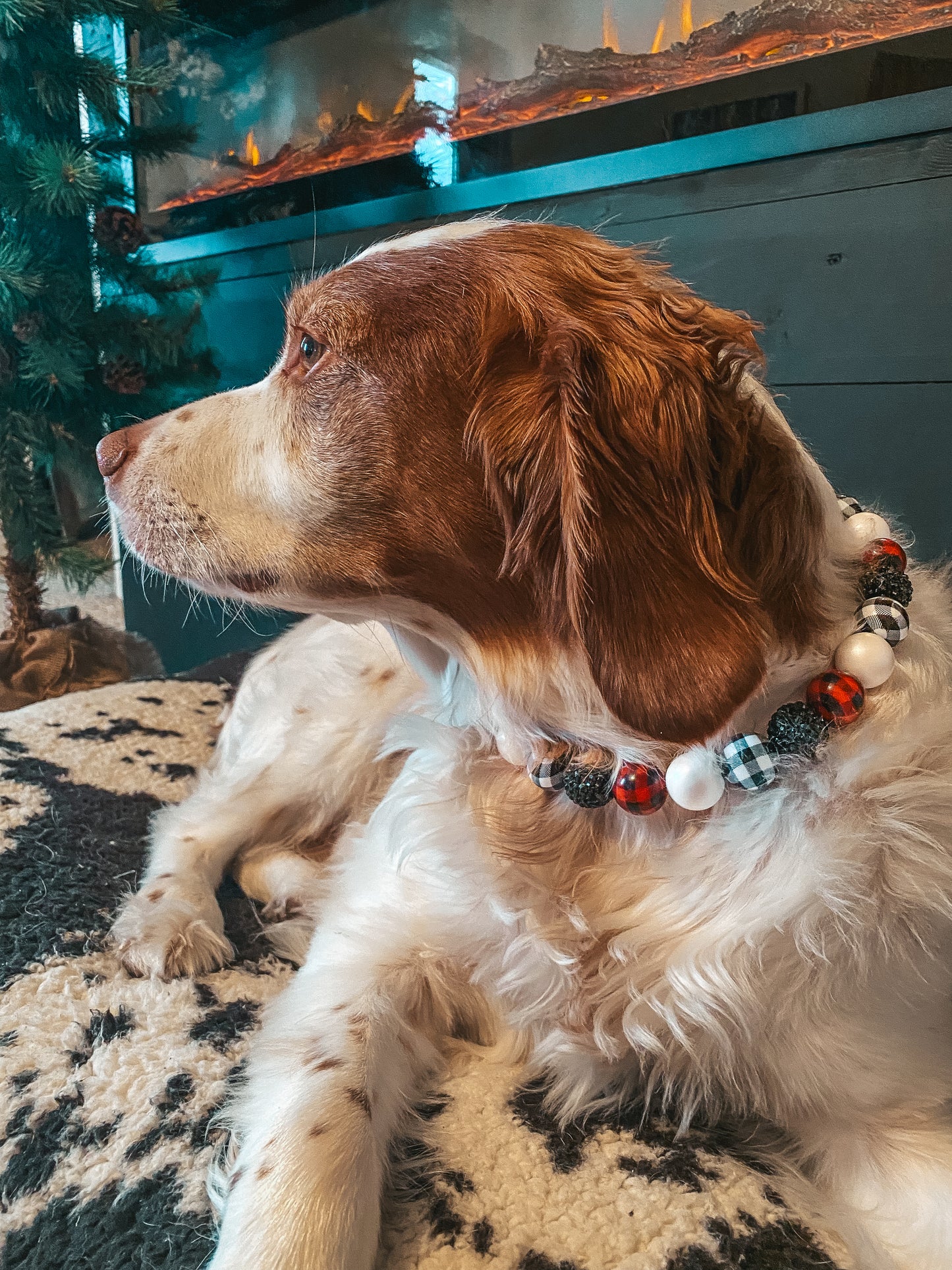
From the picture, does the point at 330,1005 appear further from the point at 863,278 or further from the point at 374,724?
the point at 863,278

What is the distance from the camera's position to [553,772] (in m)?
0.87

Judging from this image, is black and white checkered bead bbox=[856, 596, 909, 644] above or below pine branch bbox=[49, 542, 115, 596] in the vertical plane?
above

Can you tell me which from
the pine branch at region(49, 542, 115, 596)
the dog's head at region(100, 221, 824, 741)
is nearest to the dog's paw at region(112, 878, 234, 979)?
the dog's head at region(100, 221, 824, 741)

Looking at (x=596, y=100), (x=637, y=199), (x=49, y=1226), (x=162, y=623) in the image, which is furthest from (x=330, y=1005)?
(x=162, y=623)

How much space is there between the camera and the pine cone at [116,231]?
2293 millimetres

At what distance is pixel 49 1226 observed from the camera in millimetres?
726

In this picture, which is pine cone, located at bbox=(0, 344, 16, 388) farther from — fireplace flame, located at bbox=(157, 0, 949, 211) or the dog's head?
the dog's head

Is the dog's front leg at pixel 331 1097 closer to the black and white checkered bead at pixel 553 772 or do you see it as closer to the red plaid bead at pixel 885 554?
the black and white checkered bead at pixel 553 772

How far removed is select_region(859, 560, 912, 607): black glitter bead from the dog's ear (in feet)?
0.20

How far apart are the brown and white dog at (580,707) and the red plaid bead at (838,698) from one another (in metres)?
0.02

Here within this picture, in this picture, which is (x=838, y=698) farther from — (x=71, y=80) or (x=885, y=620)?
(x=71, y=80)

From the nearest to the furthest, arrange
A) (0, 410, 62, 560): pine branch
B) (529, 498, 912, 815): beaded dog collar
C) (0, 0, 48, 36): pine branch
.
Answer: (529, 498, 912, 815): beaded dog collar < (0, 0, 48, 36): pine branch < (0, 410, 62, 560): pine branch

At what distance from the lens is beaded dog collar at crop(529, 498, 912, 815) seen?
756 millimetres

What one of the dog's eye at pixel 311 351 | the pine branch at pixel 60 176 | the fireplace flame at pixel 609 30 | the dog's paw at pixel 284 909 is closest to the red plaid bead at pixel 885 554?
the dog's eye at pixel 311 351
